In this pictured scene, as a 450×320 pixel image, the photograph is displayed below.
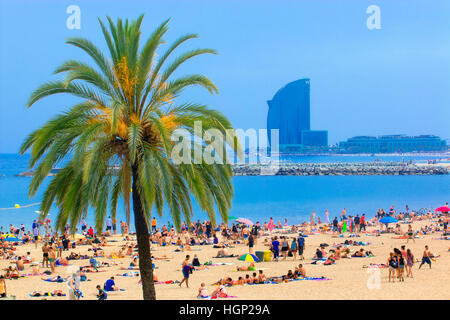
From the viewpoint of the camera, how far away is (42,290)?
16.7 m

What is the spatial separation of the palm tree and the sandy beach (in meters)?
5.86

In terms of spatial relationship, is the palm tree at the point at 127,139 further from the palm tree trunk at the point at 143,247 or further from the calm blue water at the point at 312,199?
the calm blue water at the point at 312,199

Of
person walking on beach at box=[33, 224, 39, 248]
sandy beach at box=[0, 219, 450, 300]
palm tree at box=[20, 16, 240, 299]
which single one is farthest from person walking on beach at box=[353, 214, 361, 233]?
palm tree at box=[20, 16, 240, 299]

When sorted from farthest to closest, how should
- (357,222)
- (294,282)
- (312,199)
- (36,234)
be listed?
(312,199) → (357,222) → (36,234) → (294,282)

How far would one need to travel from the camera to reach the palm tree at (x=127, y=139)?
30.6 feet

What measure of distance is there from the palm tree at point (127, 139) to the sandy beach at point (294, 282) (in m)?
5.86

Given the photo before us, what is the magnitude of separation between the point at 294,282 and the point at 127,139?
9.47 meters

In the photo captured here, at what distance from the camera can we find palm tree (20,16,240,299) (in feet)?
30.6

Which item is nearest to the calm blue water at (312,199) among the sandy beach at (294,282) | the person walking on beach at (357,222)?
the person walking on beach at (357,222)

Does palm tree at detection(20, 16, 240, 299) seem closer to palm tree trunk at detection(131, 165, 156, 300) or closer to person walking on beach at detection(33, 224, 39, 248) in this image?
palm tree trunk at detection(131, 165, 156, 300)

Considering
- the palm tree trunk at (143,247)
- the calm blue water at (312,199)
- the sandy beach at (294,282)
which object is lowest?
the calm blue water at (312,199)

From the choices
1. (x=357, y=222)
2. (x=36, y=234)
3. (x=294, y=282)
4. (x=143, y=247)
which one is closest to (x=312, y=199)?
(x=357, y=222)

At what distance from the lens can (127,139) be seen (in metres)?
9.73

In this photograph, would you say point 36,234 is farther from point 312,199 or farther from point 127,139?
point 312,199
